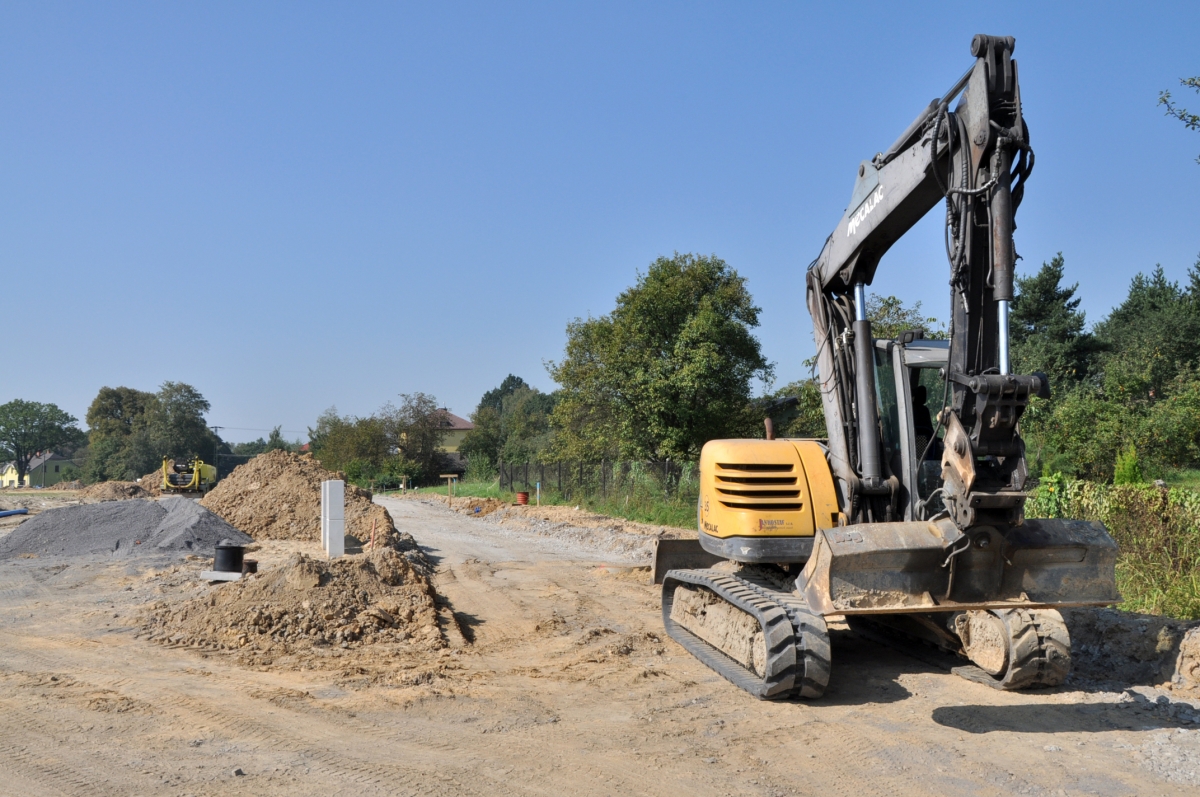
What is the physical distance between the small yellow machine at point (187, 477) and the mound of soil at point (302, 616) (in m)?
29.1

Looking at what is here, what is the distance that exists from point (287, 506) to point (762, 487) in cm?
1511

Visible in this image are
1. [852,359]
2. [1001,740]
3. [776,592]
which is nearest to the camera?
[1001,740]

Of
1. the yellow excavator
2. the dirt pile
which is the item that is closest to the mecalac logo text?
the yellow excavator

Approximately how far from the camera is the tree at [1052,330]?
3375 centimetres

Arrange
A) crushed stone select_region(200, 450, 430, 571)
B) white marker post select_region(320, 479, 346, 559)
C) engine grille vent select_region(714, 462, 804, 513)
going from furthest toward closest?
crushed stone select_region(200, 450, 430, 571) → white marker post select_region(320, 479, 346, 559) → engine grille vent select_region(714, 462, 804, 513)

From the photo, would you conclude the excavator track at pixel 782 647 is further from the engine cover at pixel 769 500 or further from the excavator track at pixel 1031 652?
the excavator track at pixel 1031 652

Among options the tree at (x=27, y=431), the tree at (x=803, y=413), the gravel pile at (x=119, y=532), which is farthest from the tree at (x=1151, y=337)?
the tree at (x=27, y=431)

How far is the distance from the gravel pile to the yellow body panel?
11.7 meters

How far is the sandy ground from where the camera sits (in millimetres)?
4984

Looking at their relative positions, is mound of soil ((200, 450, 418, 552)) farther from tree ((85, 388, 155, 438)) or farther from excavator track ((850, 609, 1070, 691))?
tree ((85, 388, 155, 438))

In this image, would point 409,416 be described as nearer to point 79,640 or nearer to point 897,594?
point 79,640

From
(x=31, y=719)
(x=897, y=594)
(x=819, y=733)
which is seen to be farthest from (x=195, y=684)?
(x=897, y=594)

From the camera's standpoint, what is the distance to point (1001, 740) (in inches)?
221

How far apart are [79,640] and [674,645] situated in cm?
588
